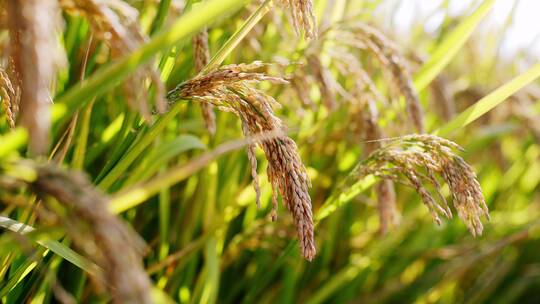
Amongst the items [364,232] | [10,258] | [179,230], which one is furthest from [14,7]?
[364,232]

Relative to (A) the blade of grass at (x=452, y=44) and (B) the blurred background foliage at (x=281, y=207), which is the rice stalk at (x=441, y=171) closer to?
(B) the blurred background foliage at (x=281, y=207)

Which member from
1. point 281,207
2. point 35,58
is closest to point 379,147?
point 281,207

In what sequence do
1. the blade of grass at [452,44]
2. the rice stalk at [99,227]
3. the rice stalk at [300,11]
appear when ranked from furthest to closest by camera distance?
the blade of grass at [452,44]
the rice stalk at [300,11]
the rice stalk at [99,227]

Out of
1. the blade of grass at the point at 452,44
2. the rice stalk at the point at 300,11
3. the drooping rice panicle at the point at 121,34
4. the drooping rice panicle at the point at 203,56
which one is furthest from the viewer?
the blade of grass at the point at 452,44

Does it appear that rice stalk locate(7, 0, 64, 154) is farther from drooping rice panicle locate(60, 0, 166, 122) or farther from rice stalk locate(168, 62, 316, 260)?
rice stalk locate(168, 62, 316, 260)

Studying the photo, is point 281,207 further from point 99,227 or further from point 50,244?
point 99,227

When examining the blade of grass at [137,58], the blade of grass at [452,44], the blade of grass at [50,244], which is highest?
the blade of grass at [137,58]

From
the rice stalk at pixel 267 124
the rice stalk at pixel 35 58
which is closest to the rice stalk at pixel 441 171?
the rice stalk at pixel 267 124
